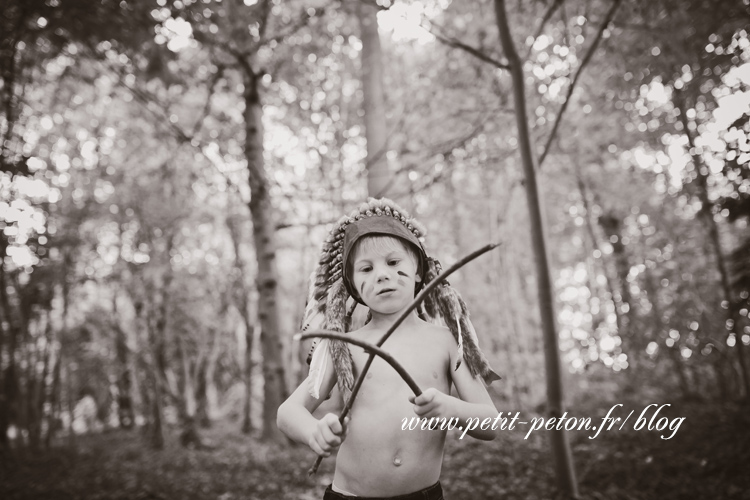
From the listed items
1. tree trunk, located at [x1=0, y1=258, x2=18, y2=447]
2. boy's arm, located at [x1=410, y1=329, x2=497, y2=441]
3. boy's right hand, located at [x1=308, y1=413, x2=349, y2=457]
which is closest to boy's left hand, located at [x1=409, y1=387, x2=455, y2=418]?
boy's arm, located at [x1=410, y1=329, x2=497, y2=441]

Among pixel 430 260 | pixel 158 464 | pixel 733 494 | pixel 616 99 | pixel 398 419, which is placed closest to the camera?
pixel 398 419

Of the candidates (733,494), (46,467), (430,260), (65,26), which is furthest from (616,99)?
(46,467)

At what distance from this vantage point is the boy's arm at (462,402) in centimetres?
140

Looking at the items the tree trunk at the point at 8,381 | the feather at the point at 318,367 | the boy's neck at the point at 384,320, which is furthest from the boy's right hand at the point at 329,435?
the tree trunk at the point at 8,381

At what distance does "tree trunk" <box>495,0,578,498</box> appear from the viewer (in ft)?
10.9

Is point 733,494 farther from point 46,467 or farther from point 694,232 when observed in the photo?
point 46,467

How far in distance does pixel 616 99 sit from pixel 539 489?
4419mm

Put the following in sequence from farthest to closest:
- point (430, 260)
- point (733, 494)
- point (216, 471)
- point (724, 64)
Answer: point (216, 471) < point (724, 64) < point (733, 494) < point (430, 260)

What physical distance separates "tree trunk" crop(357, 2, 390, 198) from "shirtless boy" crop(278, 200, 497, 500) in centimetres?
245

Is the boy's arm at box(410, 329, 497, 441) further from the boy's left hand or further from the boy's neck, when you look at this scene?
the boy's neck

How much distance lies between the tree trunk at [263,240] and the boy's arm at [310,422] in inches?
Answer: 187

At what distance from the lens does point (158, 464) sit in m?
8.09

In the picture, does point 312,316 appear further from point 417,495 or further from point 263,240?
point 263,240

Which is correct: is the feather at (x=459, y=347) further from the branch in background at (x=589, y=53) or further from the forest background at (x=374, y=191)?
the branch in background at (x=589, y=53)
